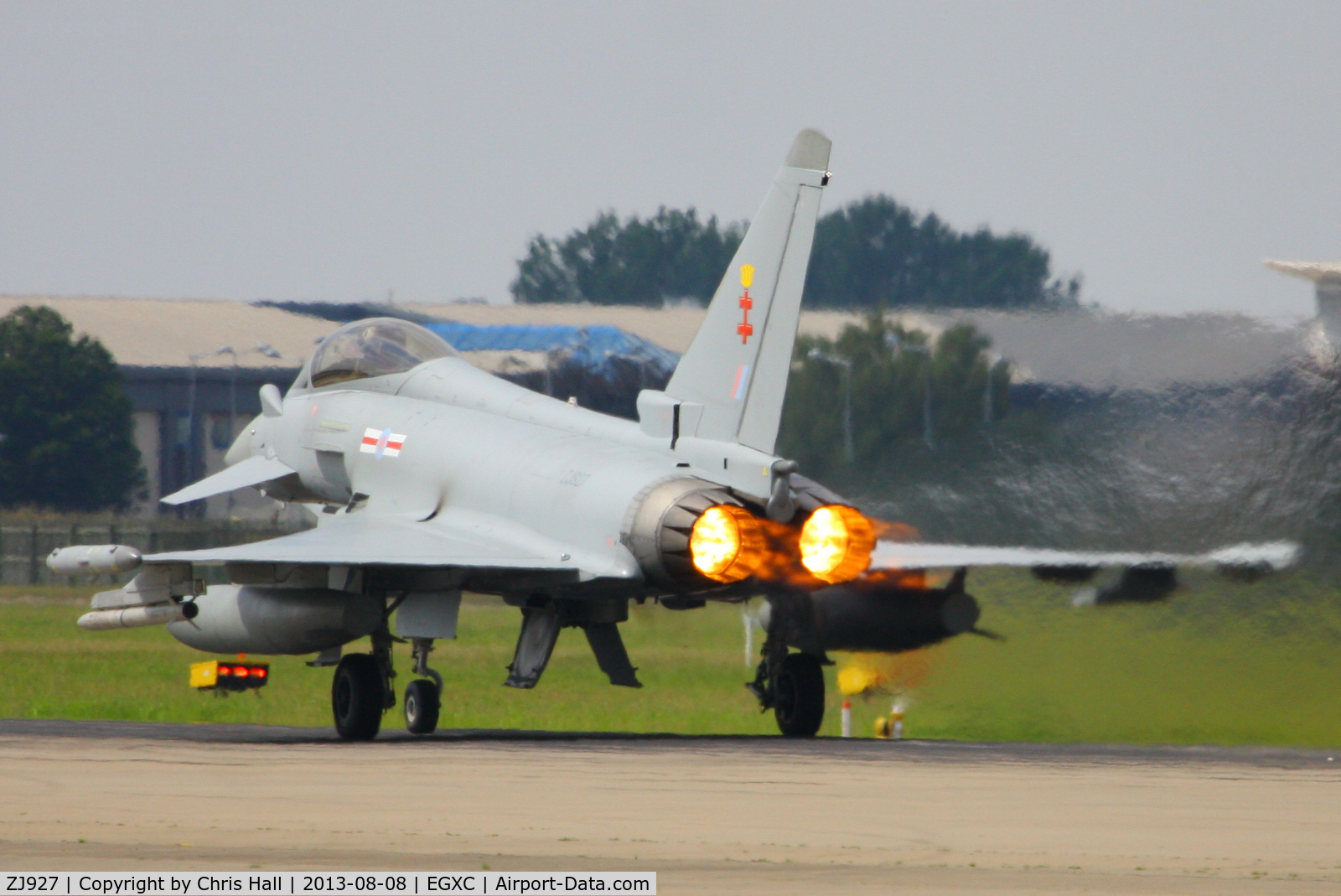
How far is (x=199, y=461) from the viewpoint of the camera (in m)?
52.2

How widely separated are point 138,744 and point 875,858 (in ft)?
29.8

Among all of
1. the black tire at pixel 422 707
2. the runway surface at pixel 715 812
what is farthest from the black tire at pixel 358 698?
the runway surface at pixel 715 812

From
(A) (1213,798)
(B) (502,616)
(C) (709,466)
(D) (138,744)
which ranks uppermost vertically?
(C) (709,466)

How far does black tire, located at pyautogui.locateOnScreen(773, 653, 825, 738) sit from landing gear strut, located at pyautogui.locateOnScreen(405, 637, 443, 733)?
3.25m

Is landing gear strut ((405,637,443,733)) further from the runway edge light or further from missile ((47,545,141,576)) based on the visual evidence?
the runway edge light

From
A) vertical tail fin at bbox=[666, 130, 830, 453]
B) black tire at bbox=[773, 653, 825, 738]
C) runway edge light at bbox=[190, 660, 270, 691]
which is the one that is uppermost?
vertical tail fin at bbox=[666, 130, 830, 453]

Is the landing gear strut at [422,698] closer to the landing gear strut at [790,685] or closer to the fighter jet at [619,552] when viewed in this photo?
the fighter jet at [619,552]

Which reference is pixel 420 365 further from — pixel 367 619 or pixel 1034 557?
pixel 1034 557

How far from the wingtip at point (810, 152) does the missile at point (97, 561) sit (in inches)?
272

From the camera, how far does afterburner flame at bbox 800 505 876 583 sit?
17.1 m

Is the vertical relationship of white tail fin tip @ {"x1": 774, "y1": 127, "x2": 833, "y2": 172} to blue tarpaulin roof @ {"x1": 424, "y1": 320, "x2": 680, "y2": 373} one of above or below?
above

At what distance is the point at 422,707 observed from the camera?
18875 mm

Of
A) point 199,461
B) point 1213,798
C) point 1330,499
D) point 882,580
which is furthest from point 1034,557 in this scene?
point 199,461

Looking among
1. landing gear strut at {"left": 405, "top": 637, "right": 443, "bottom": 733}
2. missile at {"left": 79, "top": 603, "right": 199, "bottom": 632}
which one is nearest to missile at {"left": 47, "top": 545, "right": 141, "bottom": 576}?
missile at {"left": 79, "top": 603, "right": 199, "bottom": 632}
